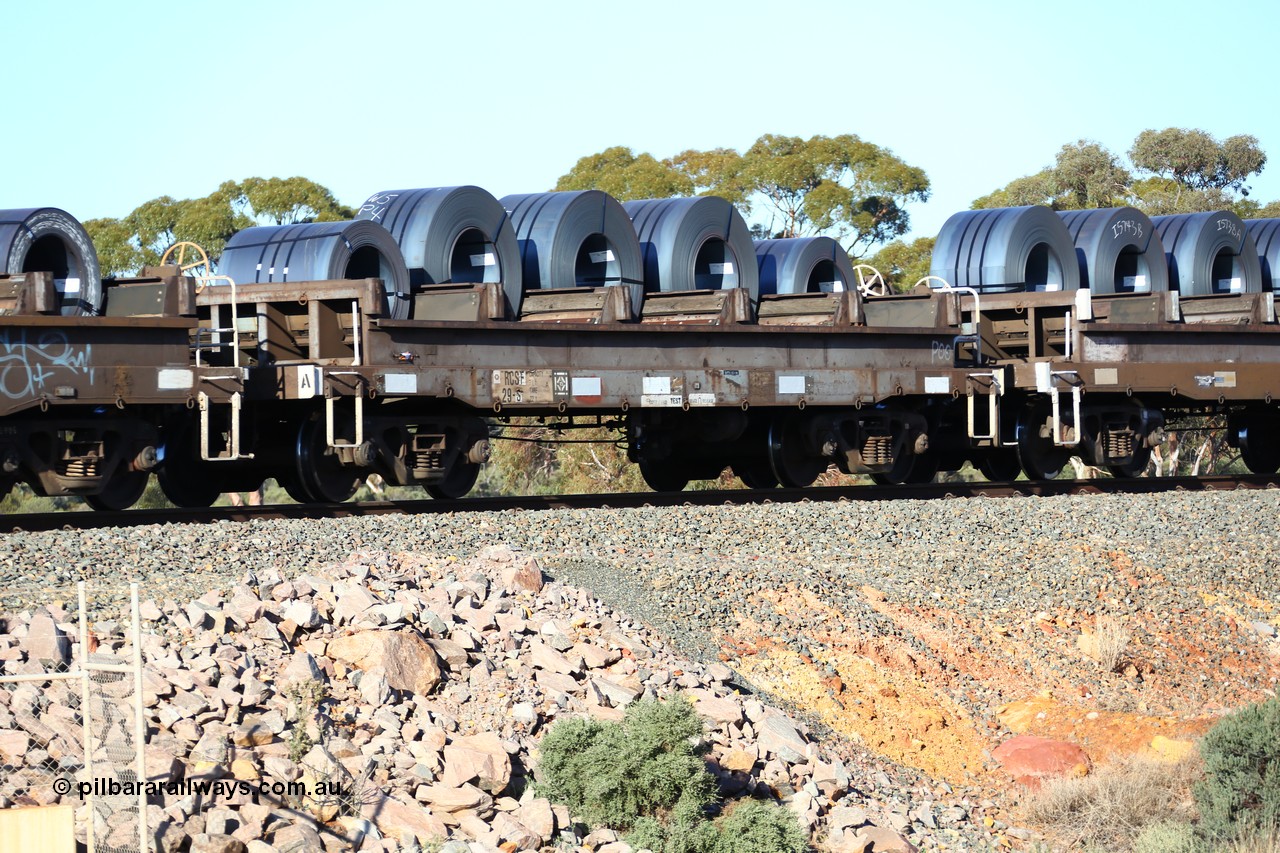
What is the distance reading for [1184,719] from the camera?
9.30m

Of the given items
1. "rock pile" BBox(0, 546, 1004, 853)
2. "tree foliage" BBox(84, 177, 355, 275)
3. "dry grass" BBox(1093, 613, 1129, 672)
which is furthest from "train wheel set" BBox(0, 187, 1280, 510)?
"tree foliage" BBox(84, 177, 355, 275)

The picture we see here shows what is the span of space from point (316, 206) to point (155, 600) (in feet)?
107

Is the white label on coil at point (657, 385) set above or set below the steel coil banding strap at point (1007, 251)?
below

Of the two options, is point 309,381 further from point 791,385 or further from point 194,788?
point 194,788

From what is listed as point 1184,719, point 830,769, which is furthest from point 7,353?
point 1184,719

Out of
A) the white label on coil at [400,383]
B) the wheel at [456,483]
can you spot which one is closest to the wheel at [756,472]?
the wheel at [456,483]

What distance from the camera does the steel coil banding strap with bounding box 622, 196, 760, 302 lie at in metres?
15.9

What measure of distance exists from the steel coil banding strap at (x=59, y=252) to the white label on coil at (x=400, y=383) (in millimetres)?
2416

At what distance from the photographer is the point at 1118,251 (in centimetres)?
1908

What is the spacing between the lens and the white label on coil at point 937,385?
16.5 meters

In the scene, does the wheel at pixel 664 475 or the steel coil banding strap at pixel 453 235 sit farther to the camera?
the wheel at pixel 664 475

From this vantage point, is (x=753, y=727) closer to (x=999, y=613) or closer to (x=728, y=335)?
(x=999, y=613)

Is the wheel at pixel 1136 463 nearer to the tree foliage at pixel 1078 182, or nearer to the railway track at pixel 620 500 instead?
the railway track at pixel 620 500

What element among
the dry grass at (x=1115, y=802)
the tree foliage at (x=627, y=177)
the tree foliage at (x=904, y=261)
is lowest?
the dry grass at (x=1115, y=802)
